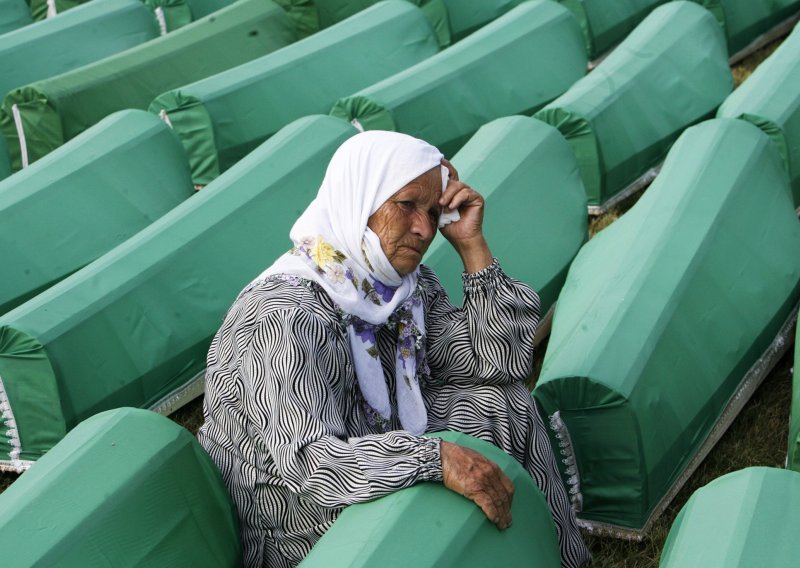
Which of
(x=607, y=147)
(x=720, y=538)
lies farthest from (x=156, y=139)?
(x=720, y=538)

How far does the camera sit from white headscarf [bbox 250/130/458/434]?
264 centimetres

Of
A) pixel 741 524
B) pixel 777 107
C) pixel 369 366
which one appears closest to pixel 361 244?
pixel 369 366

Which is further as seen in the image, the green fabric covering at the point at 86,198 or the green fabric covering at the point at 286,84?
the green fabric covering at the point at 286,84

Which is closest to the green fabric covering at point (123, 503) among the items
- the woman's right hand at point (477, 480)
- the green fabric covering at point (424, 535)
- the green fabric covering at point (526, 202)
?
the green fabric covering at point (424, 535)

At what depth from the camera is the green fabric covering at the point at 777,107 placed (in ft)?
14.9

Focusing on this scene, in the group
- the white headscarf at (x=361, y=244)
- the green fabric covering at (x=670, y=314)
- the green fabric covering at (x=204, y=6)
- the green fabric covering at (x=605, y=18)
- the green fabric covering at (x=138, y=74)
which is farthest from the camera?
the green fabric covering at (x=204, y=6)

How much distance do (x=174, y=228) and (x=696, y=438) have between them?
174 cm

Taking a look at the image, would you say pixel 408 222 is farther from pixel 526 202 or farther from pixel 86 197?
pixel 86 197

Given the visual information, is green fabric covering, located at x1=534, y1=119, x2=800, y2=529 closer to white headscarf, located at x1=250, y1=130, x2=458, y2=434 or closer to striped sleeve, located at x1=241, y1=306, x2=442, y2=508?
white headscarf, located at x1=250, y1=130, x2=458, y2=434

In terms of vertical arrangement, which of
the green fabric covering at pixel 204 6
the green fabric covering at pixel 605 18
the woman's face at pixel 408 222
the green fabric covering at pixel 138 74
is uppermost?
the woman's face at pixel 408 222

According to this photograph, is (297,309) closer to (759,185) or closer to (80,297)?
(80,297)

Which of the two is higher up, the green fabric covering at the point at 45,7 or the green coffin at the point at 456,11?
the green fabric covering at the point at 45,7

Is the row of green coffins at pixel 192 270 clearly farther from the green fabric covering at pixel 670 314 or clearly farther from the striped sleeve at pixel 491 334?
the striped sleeve at pixel 491 334

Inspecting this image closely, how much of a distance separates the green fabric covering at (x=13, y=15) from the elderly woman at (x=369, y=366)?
438cm
